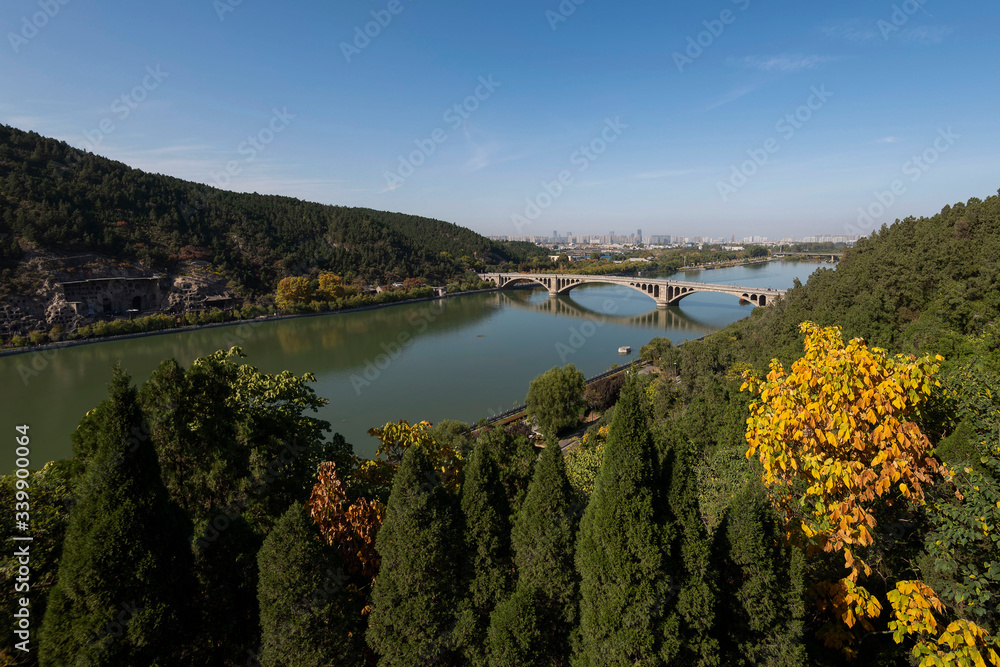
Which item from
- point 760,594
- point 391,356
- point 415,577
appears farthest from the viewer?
point 391,356

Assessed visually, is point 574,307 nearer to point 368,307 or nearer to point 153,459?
point 368,307

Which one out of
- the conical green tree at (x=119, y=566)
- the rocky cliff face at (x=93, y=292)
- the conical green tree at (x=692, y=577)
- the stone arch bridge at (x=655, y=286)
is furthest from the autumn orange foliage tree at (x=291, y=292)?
the conical green tree at (x=692, y=577)

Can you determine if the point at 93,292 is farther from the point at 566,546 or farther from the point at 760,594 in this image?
the point at 760,594

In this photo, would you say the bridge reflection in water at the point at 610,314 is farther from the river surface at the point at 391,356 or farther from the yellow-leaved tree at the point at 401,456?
the yellow-leaved tree at the point at 401,456

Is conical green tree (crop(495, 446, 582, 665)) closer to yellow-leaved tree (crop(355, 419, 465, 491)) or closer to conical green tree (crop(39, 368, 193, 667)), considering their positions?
yellow-leaved tree (crop(355, 419, 465, 491))

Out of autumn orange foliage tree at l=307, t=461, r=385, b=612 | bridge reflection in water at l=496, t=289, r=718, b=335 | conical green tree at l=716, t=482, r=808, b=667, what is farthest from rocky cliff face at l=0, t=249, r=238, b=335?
conical green tree at l=716, t=482, r=808, b=667

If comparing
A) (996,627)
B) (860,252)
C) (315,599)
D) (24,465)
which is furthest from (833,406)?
(860,252)

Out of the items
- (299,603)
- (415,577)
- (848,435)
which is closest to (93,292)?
(299,603)
